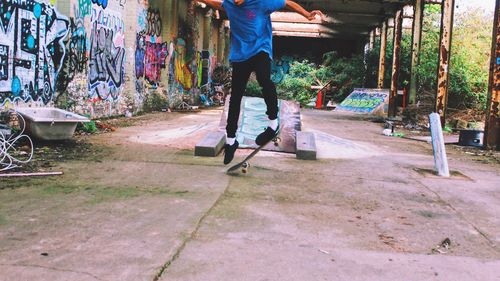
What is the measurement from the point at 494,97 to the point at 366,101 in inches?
476

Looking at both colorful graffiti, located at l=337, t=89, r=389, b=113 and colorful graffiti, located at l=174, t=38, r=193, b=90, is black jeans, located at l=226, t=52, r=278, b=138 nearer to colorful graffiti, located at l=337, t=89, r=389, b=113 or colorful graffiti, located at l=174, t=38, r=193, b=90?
colorful graffiti, located at l=174, t=38, r=193, b=90

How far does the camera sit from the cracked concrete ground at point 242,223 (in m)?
2.18

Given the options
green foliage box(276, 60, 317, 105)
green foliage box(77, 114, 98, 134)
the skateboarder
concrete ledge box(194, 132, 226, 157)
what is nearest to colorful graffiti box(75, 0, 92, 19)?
green foliage box(77, 114, 98, 134)

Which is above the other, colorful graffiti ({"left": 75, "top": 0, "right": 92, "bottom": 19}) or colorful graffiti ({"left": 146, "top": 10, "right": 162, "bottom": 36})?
colorful graffiti ({"left": 146, "top": 10, "right": 162, "bottom": 36})

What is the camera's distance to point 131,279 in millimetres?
1973

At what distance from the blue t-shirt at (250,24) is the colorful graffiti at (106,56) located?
21.1ft

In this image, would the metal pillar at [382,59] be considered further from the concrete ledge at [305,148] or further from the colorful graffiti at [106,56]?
the concrete ledge at [305,148]

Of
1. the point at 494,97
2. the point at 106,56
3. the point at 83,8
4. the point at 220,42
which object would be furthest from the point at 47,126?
the point at 220,42

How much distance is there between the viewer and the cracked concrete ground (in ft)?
7.16

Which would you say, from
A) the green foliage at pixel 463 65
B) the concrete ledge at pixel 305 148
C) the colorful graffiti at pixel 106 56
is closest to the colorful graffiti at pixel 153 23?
the colorful graffiti at pixel 106 56

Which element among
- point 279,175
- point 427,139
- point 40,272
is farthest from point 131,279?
point 427,139

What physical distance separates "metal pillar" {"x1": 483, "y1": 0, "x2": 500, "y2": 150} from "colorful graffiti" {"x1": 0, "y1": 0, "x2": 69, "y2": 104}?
26.4 feet

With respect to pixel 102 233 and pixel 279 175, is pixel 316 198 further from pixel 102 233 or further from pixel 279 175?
pixel 102 233

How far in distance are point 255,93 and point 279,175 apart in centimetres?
1902
